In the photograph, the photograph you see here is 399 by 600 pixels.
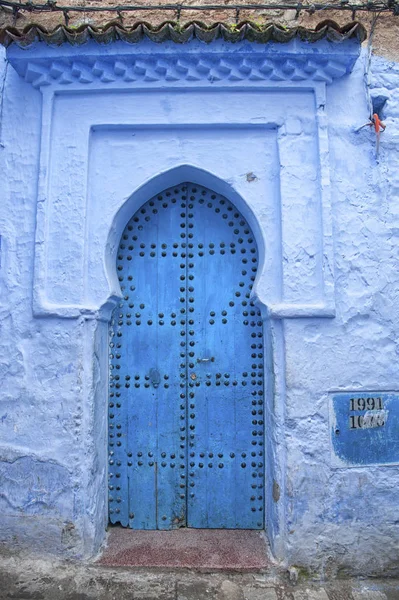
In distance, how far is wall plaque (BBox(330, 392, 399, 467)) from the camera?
3.06 meters

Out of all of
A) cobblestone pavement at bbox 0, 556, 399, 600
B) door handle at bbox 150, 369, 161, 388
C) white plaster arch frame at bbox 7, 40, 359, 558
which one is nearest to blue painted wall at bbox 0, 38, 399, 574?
white plaster arch frame at bbox 7, 40, 359, 558

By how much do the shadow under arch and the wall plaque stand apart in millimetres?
816

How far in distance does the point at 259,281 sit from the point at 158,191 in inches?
40.3

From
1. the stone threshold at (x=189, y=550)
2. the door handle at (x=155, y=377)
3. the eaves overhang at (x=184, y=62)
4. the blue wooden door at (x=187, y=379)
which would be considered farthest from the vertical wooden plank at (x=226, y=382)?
the eaves overhang at (x=184, y=62)

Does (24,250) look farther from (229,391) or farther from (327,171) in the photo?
(327,171)

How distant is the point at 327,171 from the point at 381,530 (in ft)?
7.59

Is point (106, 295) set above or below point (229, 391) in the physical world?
above

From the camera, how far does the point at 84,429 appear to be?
3.06 metres

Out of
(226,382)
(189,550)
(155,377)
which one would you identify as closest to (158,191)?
(155,377)

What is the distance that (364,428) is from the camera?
3.08 metres

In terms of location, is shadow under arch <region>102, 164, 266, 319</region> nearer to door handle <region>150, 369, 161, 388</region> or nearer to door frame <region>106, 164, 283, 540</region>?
door frame <region>106, 164, 283, 540</region>

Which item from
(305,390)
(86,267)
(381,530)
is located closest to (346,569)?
(381,530)

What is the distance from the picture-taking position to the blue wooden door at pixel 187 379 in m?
3.31

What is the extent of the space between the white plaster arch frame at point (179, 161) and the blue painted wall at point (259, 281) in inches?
0.5
